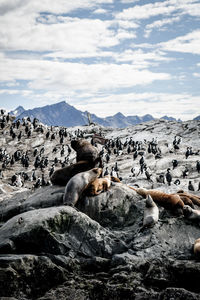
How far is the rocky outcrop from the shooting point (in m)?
6.36

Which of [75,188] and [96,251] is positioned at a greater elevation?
[75,188]

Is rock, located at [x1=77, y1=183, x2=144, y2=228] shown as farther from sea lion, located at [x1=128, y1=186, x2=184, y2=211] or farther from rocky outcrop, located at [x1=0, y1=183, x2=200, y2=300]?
sea lion, located at [x1=128, y1=186, x2=184, y2=211]

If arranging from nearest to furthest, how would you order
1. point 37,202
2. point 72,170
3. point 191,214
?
point 191,214, point 37,202, point 72,170

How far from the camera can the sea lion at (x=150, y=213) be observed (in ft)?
31.0

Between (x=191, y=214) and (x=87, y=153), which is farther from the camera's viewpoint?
(x=87, y=153)

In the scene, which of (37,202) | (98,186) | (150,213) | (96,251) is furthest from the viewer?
(37,202)

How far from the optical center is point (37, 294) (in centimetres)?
627

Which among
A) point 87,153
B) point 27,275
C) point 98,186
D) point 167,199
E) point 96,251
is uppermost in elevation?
point 87,153

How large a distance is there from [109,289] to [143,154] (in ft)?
137

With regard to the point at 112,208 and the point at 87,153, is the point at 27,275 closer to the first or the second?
the point at 112,208

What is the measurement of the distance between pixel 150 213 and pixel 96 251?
2.25 meters

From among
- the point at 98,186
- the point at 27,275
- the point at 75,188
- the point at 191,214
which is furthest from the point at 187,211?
the point at 27,275

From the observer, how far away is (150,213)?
9.70 meters

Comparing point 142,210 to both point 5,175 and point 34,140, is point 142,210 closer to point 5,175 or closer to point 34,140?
point 5,175
